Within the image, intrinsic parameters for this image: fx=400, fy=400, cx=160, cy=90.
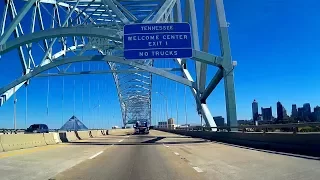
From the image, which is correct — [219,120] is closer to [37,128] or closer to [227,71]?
[227,71]

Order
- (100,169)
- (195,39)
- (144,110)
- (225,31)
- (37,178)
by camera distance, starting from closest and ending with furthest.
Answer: (37,178) < (100,169) < (225,31) < (195,39) < (144,110)

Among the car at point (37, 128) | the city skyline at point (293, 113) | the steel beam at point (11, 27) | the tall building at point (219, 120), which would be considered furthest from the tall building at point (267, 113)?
the car at point (37, 128)

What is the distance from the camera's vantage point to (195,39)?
43219 millimetres

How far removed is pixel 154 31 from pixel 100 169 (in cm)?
1769

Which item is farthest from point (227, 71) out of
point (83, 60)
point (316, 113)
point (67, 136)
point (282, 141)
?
point (67, 136)

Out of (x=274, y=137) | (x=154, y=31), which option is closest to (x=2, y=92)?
(x=154, y=31)

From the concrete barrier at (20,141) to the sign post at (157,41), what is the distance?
9139 millimetres

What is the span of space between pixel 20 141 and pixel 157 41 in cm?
1183

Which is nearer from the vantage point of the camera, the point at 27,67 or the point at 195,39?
the point at 195,39

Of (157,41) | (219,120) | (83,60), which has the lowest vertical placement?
(219,120)

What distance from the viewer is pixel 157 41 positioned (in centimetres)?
2950

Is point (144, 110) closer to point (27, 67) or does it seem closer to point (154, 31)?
point (27, 67)

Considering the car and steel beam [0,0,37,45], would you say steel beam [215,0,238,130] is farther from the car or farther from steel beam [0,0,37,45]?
the car

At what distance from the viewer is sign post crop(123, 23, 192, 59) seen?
29438 millimetres
